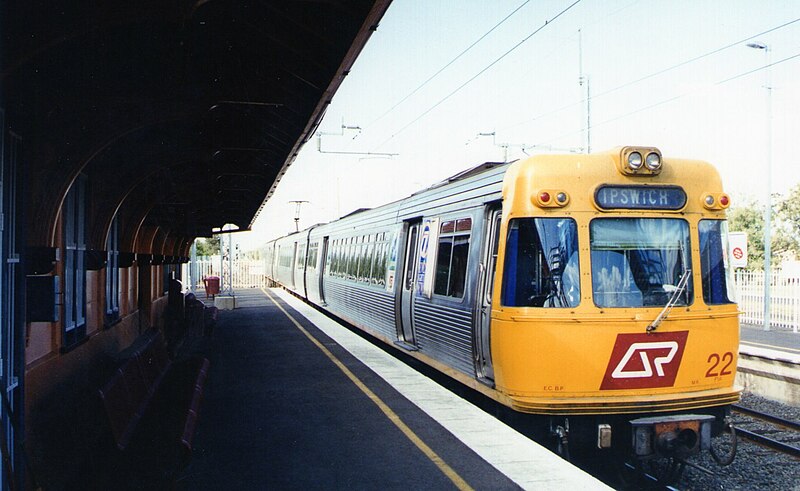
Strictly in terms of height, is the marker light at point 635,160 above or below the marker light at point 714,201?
above

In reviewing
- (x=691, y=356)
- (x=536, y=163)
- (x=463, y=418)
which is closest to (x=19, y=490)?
(x=463, y=418)

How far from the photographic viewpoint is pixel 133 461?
5.42 metres

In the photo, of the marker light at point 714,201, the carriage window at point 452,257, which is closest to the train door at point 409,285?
the carriage window at point 452,257

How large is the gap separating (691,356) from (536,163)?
2.32m

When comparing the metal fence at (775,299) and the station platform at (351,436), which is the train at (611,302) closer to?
the station platform at (351,436)

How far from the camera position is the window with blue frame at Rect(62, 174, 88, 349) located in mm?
7613

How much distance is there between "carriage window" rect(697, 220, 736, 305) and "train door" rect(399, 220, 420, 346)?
4181 mm

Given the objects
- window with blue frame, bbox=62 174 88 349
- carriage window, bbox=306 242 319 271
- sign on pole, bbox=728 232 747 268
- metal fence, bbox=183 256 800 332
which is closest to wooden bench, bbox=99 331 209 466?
window with blue frame, bbox=62 174 88 349

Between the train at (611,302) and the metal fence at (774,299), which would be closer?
the train at (611,302)

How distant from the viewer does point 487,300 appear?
7.02m

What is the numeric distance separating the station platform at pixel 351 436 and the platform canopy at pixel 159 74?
249 cm

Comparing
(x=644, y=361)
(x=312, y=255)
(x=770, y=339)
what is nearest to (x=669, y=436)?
(x=644, y=361)

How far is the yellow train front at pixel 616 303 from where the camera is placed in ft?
20.7

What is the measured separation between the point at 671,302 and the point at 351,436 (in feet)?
10.7
